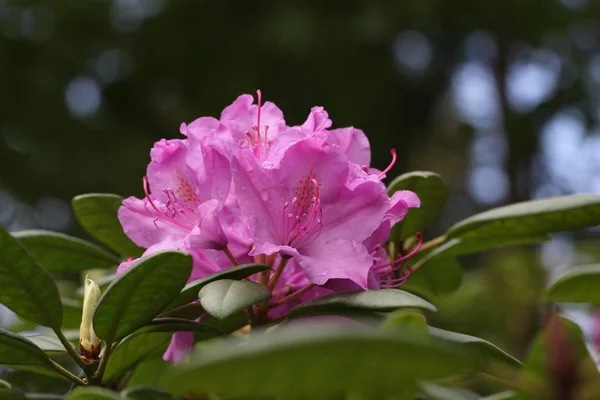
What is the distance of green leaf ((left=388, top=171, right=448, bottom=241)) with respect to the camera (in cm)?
95

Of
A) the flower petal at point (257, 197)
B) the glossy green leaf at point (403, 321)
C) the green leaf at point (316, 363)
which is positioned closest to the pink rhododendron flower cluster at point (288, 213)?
the flower petal at point (257, 197)

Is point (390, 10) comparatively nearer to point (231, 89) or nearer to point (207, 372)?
point (231, 89)

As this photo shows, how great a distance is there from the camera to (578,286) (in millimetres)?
820

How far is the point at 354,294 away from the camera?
0.68 meters

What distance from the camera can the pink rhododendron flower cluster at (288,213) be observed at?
752mm

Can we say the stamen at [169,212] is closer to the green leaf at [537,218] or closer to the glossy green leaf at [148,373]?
the glossy green leaf at [148,373]

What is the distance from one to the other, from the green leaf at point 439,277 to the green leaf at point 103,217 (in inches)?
14.8

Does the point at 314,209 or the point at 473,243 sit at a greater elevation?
the point at 314,209

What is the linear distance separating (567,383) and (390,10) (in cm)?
513

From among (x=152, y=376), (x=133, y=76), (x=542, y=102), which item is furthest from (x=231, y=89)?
(x=152, y=376)

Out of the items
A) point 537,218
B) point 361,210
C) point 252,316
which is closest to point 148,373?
point 252,316

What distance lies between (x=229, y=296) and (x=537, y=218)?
0.40 metres

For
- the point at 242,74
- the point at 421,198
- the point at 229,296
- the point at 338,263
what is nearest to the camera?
the point at 229,296

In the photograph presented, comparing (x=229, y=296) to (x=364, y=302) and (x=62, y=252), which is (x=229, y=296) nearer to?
(x=364, y=302)
